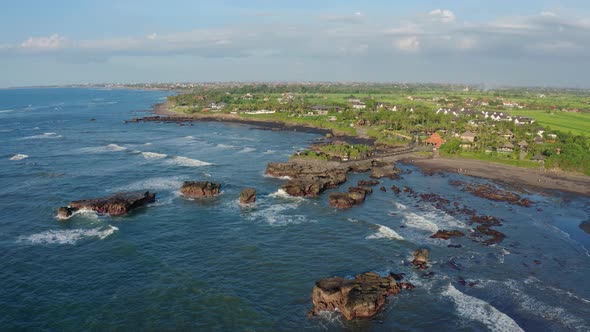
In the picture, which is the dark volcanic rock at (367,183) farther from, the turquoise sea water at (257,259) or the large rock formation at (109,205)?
the large rock formation at (109,205)

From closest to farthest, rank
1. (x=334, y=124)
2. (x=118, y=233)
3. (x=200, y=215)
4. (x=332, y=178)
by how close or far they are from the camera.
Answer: (x=118, y=233) → (x=200, y=215) → (x=332, y=178) → (x=334, y=124)

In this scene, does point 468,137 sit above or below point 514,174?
above

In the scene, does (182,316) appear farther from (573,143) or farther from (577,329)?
(573,143)

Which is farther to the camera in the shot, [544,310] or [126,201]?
[126,201]

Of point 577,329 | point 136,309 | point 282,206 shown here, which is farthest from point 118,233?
point 577,329

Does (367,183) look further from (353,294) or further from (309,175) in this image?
(353,294)

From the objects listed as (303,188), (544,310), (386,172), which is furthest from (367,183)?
(544,310)

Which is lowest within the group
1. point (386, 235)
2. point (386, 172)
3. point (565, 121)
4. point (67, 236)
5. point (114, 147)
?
point (386, 235)

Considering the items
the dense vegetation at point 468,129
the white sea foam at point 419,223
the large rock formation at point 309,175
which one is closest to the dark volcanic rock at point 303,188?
the large rock formation at point 309,175

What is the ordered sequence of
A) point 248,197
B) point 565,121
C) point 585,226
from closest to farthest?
1. point 585,226
2. point 248,197
3. point 565,121
